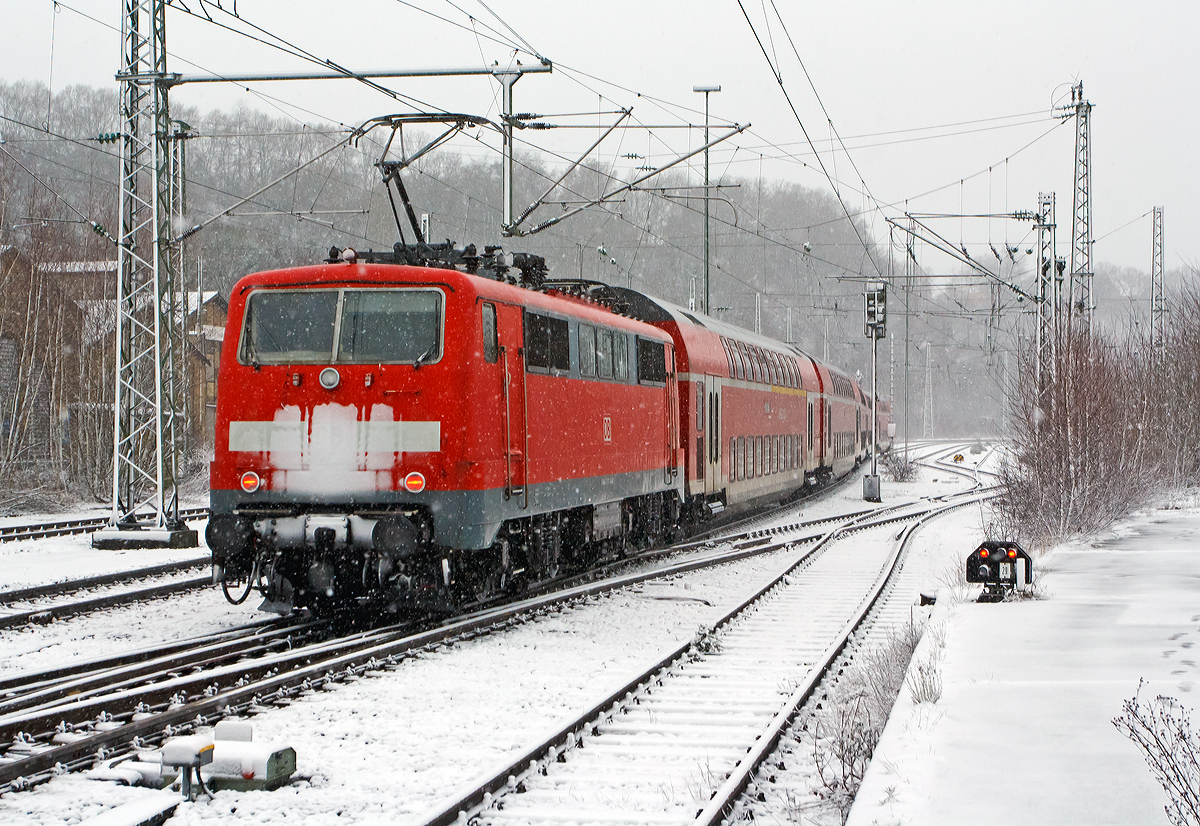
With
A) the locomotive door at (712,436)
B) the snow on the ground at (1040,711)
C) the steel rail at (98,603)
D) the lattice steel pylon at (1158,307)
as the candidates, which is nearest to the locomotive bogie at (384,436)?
the steel rail at (98,603)

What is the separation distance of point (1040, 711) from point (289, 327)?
7.07 m

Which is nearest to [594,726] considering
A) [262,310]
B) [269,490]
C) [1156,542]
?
[269,490]

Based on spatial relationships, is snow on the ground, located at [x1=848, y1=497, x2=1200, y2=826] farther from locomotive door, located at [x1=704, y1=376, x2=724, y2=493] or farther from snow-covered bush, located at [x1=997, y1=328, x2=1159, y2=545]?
locomotive door, located at [x1=704, y1=376, x2=724, y2=493]

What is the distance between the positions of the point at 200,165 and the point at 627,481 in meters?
47.7

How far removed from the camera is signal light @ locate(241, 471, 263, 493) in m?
10.6

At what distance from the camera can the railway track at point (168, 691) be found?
6691 millimetres

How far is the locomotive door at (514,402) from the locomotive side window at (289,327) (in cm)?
154

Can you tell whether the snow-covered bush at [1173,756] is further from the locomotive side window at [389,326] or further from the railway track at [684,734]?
the locomotive side window at [389,326]

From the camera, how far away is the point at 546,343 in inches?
486

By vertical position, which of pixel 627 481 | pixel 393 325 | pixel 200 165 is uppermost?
pixel 200 165

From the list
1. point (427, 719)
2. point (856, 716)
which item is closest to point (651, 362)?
point (856, 716)

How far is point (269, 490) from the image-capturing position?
10.6 m

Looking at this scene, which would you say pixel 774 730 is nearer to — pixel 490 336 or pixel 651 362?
pixel 490 336

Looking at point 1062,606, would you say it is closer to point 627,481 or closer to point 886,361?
point 627,481
